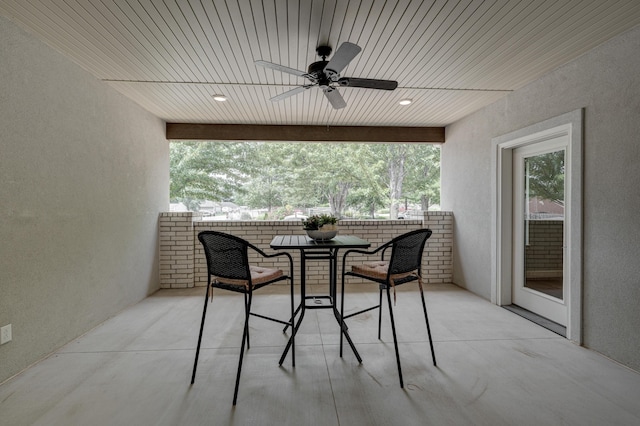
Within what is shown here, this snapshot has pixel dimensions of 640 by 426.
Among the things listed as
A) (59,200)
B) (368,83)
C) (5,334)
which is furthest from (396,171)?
(5,334)

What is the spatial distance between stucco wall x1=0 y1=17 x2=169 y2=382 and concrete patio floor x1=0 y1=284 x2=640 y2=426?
333mm

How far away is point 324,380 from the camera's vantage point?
221cm

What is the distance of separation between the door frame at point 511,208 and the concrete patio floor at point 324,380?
0.50 metres

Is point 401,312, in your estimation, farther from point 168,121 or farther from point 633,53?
point 168,121

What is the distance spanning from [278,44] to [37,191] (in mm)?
2226

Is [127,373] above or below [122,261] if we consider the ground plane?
below

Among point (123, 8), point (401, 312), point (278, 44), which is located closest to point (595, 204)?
point (401, 312)

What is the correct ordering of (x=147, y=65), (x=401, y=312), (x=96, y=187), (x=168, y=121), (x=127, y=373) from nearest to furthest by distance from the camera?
1. (x=127, y=373)
2. (x=147, y=65)
3. (x=96, y=187)
4. (x=401, y=312)
5. (x=168, y=121)

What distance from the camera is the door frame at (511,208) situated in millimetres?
2775

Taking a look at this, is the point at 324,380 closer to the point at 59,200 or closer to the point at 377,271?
the point at 377,271

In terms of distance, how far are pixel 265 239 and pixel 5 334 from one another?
3118 mm

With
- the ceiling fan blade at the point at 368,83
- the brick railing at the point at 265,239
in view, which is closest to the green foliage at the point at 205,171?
the brick railing at the point at 265,239

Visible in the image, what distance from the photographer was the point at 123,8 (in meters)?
2.09

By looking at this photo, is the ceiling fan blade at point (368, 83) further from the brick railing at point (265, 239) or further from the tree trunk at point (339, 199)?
the tree trunk at point (339, 199)
